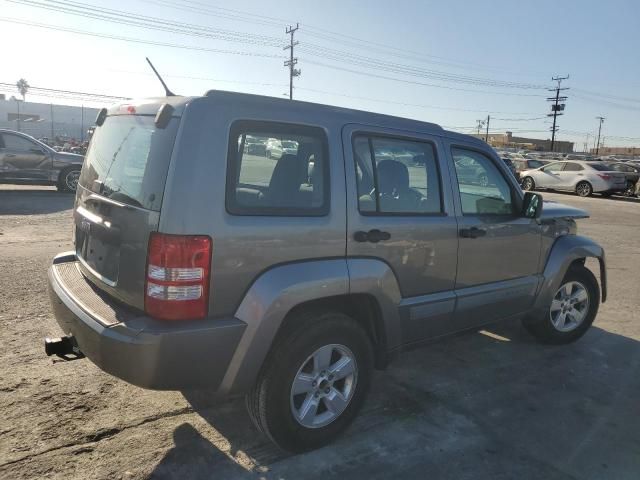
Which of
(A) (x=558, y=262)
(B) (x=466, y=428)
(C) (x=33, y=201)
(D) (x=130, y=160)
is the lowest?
(B) (x=466, y=428)

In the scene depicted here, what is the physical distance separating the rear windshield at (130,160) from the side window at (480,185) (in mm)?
2084

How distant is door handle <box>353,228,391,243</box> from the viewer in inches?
116

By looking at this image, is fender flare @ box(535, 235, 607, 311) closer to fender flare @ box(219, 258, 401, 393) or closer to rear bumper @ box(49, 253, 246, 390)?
fender flare @ box(219, 258, 401, 393)

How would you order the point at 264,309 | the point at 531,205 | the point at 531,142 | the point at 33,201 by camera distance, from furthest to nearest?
1. the point at 531,142
2. the point at 33,201
3. the point at 531,205
4. the point at 264,309

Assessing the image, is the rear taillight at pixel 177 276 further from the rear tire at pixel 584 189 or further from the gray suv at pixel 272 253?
the rear tire at pixel 584 189

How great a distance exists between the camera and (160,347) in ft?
7.79

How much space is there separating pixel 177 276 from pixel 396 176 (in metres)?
1.61

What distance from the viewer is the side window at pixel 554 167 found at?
78.9ft

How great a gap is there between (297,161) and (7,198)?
39.7ft

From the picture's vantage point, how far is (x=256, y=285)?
256 cm

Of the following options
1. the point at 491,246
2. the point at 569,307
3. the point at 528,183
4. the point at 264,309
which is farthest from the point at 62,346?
the point at 528,183

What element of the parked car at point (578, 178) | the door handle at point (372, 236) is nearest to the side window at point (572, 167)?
the parked car at point (578, 178)

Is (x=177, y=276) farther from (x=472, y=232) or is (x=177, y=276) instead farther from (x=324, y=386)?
(x=472, y=232)

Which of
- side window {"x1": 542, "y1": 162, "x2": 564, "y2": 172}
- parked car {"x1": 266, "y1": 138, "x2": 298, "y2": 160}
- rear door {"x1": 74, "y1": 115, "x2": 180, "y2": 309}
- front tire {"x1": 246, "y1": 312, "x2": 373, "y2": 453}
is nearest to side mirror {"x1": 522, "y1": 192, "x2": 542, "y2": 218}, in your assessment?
front tire {"x1": 246, "y1": 312, "x2": 373, "y2": 453}
